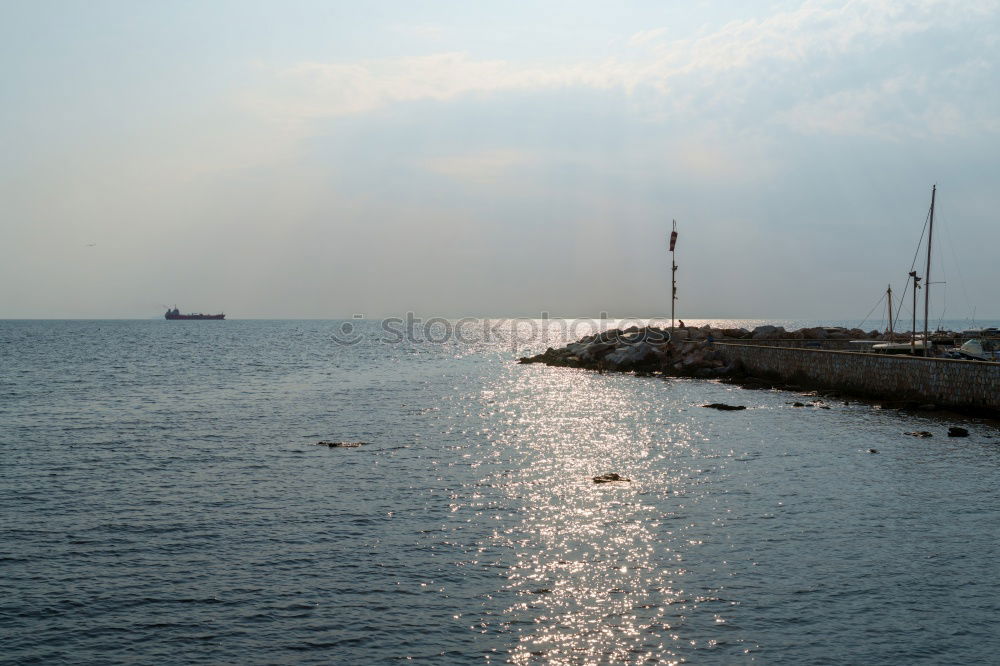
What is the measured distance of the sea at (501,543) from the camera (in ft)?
36.0

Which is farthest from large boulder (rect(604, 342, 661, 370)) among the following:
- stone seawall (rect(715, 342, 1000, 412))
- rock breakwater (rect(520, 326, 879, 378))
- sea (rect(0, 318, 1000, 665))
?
sea (rect(0, 318, 1000, 665))

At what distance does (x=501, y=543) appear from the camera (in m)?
15.7

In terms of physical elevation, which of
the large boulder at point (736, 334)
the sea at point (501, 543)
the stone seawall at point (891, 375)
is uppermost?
the large boulder at point (736, 334)

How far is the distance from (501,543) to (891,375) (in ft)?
105

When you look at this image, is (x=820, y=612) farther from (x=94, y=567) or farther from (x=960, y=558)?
(x=94, y=567)

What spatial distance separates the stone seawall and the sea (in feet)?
6.67

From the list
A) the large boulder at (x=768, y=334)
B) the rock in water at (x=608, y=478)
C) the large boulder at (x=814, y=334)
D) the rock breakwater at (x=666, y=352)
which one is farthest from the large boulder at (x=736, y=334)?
the rock in water at (x=608, y=478)

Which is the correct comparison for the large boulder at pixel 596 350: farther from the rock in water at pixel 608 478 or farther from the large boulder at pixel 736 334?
the rock in water at pixel 608 478

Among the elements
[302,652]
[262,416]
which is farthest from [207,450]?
[302,652]

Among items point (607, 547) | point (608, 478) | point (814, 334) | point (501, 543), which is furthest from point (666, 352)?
point (501, 543)

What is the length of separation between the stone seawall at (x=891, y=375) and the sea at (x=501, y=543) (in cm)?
203

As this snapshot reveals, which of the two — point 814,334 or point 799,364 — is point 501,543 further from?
point 814,334

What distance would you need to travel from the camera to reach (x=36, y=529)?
16.9 m

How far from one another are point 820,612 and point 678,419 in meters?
24.5
